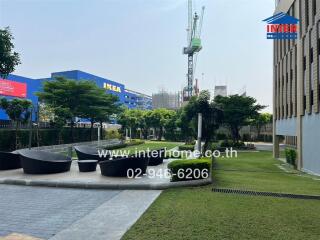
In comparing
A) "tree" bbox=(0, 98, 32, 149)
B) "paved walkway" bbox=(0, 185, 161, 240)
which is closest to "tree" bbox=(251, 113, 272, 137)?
"tree" bbox=(0, 98, 32, 149)

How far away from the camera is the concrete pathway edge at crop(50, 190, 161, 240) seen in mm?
Result: 4305

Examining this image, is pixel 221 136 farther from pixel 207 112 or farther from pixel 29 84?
pixel 29 84

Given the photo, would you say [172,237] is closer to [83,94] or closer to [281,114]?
[281,114]

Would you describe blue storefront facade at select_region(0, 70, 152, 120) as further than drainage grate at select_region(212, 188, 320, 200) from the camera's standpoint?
Yes

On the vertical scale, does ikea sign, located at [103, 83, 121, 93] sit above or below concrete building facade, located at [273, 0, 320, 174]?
above

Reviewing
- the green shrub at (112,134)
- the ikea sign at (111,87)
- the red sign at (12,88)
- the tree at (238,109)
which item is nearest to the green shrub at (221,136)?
the tree at (238,109)

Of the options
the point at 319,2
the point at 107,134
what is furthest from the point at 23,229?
the point at 107,134

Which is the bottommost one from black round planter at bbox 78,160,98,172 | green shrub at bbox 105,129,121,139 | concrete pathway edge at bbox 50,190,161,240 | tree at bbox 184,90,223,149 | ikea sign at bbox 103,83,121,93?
concrete pathway edge at bbox 50,190,161,240

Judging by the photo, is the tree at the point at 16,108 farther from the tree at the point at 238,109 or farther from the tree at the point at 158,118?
the tree at the point at 158,118

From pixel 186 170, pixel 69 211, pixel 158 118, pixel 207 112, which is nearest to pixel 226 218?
pixel 69 211

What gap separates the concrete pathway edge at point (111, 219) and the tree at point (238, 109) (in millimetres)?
28781

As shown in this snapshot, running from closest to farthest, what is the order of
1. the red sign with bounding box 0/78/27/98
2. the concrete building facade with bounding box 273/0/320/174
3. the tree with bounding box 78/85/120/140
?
the concrete building facade with bounding box 273/0/320/174
the tree with bounding box 78/85/120/140
the red sign with bounding box 0/78/27/98

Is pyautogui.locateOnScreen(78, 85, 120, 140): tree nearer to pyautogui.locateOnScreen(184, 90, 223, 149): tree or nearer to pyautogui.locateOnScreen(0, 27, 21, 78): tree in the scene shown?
pyautogui.locateOnScreen(184, 90, 223, 149): tree

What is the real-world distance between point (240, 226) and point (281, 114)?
70.0ft
